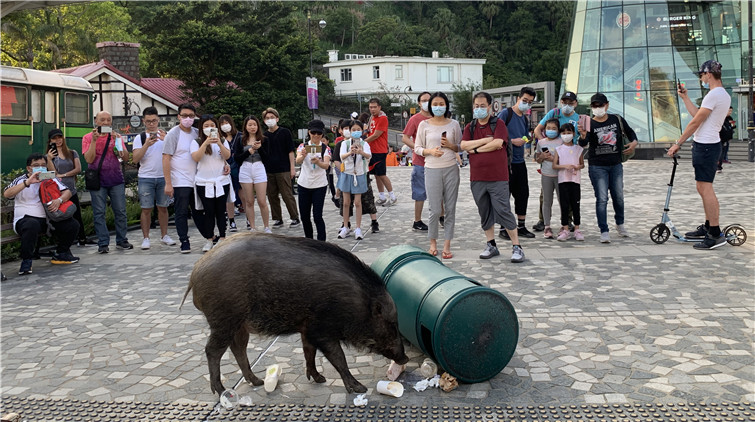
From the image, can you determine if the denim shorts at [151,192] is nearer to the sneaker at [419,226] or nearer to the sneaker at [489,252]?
the sneaker at [419,226]

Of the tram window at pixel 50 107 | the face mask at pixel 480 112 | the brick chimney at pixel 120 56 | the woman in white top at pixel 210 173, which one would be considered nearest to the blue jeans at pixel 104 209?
the woman in white top at pixel 210 173

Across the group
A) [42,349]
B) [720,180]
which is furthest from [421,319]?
[720,180]

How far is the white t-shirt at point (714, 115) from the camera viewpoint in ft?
24.6

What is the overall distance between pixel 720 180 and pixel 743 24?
19.1 m

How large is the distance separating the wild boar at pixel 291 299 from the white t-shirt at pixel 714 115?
17.9 ft

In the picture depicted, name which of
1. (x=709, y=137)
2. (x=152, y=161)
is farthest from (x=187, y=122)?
(x=709, y=137)

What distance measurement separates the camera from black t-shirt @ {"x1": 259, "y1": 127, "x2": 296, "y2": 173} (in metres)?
9.87

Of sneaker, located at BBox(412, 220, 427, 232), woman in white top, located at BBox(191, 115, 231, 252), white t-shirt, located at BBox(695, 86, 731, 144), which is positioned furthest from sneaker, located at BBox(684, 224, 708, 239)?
woman in white top, located at BBox(191, 115, 231, 252)

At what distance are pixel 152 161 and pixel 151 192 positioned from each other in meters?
0.45

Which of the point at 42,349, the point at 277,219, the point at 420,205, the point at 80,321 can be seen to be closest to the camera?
the point at 42,349

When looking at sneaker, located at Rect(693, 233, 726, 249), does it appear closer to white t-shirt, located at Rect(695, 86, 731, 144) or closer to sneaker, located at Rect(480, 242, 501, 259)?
white t-shirt, located at Rect(695, 86, 731, 144)

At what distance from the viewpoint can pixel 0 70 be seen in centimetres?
1329

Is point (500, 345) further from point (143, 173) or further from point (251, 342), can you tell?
point (143, 173)

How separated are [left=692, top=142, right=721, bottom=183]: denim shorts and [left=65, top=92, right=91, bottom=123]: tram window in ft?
46.1
